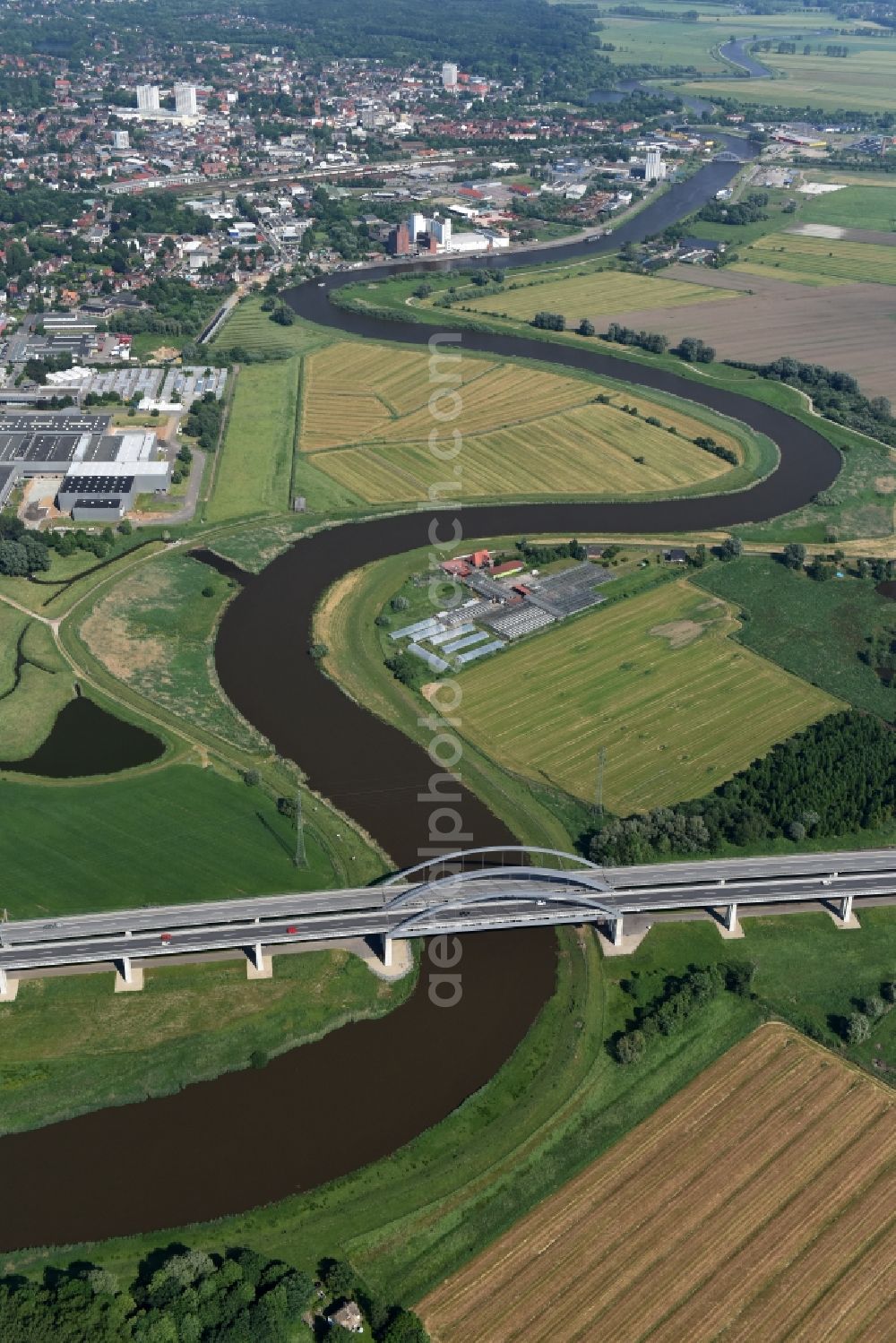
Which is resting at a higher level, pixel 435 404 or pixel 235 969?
pixel 435 404

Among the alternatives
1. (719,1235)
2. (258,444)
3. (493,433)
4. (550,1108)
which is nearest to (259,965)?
(550,1108)

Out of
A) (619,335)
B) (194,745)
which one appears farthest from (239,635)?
(619,335)

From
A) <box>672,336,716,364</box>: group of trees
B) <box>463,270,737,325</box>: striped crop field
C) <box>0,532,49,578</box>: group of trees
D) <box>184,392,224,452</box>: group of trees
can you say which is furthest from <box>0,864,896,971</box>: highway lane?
<box>463,270,737,325</box>: striped crop field

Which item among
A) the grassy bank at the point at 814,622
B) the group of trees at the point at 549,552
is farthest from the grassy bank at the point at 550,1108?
the group of trees at the point at 549,552

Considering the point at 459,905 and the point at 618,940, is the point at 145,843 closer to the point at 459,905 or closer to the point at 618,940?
the point at 459,905

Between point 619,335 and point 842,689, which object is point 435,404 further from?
point 842,689

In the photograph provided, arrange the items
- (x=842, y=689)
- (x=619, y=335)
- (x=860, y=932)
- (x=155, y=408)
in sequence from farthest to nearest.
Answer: (x=619, y=335) < (x=155, y=408) < (x=842, y=689) < (x=860, y=932)

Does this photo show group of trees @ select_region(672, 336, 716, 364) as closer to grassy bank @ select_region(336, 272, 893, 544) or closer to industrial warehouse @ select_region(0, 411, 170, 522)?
grassy bank @ select_region(336, 272, 893, 544)
